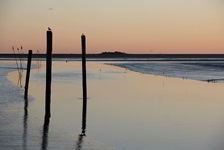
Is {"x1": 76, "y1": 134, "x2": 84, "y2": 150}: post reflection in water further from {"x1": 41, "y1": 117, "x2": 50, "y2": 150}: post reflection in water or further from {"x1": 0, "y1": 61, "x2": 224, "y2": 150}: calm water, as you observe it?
{"x1": 41, "y1": 117, "x2": 50, "y2": 150}: post reflection in water

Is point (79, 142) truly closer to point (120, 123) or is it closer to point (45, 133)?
point (45, 133)

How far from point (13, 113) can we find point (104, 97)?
7.21 m

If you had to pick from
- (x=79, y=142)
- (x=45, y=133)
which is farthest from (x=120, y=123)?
(x=79, y=142)

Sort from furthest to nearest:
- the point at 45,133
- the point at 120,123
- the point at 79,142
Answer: the point at 120,123 < the point at 45,133 < the point at 79,142

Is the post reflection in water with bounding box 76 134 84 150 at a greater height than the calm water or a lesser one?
lesser

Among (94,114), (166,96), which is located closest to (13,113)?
(94,114)

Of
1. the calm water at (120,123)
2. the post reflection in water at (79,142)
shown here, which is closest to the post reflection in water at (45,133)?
the calm water at (120,123)

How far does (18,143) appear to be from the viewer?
445 inches

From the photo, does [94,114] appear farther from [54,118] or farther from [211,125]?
[211,125]

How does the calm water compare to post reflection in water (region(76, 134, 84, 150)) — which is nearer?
post reflection in water (region(76, 134, 84, 150))

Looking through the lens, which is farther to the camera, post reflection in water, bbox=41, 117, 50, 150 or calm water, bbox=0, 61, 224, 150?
calm water, bbox=0, 61, 224, 150

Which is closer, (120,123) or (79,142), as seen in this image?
(79,142)

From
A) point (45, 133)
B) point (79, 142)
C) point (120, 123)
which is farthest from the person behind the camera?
point (120, 123)

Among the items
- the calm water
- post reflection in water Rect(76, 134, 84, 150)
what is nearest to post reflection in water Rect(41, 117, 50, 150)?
the calm water
